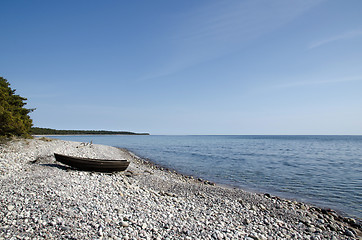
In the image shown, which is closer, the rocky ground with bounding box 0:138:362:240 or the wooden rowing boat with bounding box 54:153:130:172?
the rocky ground with bounding box 0:138:362:240

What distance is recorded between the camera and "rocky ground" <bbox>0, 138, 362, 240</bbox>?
6.88 metres

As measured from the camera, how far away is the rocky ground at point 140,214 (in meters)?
6.88

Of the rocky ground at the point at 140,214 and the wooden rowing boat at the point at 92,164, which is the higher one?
the wooden rowing boat at the point at 92,164

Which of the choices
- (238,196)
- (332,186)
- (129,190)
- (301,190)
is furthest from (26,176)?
(332,186)

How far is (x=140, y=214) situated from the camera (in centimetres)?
841

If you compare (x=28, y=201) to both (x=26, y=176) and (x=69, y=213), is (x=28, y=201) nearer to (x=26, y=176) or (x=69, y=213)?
(x=69, y=213)

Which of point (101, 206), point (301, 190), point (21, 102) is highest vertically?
point (21, 102)

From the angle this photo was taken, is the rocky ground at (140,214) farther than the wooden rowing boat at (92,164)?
No

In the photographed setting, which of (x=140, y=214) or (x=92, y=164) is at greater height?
(x=92, y=164)

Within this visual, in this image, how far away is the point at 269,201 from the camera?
12000mm

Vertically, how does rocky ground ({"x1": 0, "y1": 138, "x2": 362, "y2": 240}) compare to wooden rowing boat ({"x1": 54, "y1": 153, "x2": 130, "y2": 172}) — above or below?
below

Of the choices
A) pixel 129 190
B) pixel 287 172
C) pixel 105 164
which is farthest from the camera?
pixel 287 172

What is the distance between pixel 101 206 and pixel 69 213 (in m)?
1.32

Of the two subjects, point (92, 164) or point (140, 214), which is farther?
point (92, 164)
